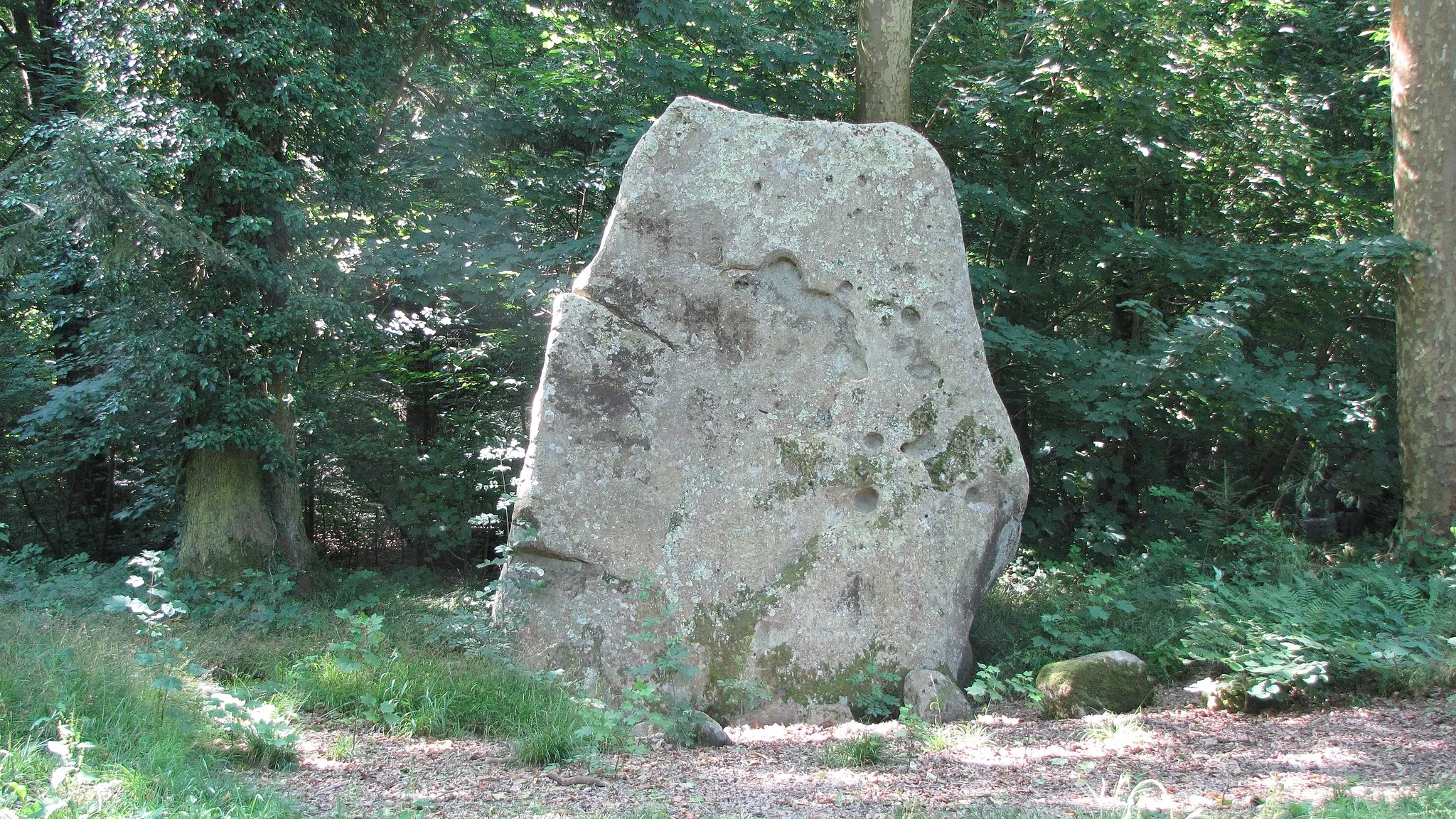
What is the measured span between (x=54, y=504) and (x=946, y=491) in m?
11.4

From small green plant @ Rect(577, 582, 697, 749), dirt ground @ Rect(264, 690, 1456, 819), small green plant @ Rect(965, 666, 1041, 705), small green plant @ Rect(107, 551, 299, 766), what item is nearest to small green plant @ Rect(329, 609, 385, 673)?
dirt ground @ Rect(264, 690, 1456, 819)

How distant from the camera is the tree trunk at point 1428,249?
7.79 m

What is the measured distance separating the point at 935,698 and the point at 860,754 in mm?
1502

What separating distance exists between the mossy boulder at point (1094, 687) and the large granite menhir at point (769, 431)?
79 cm

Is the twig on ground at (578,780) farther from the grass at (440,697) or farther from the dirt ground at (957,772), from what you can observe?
the grass at (440,697)

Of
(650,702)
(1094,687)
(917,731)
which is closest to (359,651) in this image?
(650,702)

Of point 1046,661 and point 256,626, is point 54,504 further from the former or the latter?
point 1046,661

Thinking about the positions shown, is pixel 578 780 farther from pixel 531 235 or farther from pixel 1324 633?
pixel 531 235

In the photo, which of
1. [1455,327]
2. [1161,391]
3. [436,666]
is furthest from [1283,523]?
[436,666]

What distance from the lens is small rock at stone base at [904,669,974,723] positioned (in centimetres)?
597

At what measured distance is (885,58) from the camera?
9.49 m

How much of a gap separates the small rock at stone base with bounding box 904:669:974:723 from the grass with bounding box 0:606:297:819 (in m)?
3.73

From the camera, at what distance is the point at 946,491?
21.8 feet

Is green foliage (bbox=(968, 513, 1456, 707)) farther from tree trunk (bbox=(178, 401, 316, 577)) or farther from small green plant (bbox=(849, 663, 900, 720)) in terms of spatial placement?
tree trunk (bbox=(178, 401, 316, 577))
